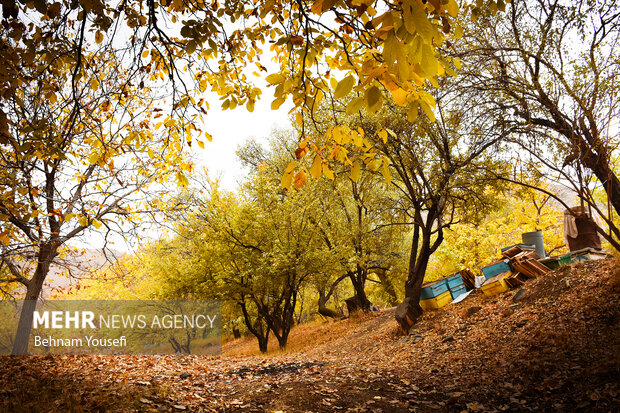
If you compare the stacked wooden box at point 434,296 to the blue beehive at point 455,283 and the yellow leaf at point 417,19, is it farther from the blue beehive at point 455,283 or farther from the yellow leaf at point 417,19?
the yellow leaf at point 417,19

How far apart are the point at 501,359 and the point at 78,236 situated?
287 inches

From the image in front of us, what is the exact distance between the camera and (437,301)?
32.0 feet

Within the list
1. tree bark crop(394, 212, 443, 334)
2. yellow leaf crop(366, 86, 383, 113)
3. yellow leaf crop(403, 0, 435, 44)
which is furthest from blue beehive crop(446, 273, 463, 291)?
yellow leaf crop(403, 0, 435, 44)

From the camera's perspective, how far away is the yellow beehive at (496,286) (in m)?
8.38

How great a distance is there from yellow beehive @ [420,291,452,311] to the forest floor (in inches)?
89.7

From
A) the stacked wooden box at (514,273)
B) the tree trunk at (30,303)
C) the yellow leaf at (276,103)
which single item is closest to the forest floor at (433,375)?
A: the stacked wooden box at (514,273)

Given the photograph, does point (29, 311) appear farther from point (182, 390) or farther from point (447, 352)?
point (447, 352)

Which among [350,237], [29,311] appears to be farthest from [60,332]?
[350,237]

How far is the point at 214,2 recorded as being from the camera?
3.37 metres

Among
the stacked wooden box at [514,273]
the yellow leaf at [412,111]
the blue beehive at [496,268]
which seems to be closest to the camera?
the yellow leaf at [412,111]

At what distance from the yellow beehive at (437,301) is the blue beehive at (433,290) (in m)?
0.10

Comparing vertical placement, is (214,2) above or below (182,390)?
above

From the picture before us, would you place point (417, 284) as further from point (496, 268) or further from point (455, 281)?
point (496, 268)

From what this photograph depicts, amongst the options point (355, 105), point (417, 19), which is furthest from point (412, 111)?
point (417, 19)
